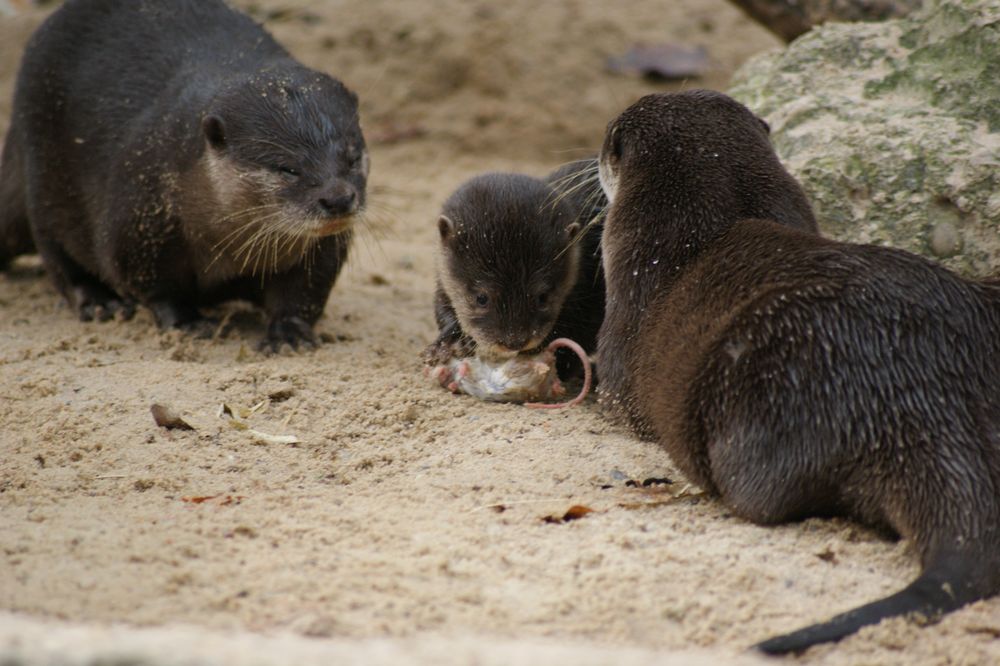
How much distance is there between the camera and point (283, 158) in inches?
173

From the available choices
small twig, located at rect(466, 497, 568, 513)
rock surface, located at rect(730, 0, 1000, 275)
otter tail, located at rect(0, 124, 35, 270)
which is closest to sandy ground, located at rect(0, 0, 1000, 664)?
small twig, located at rect(466, 497, 568, 513)

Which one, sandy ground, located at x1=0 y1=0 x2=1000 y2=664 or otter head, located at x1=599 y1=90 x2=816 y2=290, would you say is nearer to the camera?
sandy ground, located at x1=0 y1=0 x2=1000 y2=664

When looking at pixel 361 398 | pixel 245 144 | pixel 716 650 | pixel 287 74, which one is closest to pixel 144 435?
pixel 361 398

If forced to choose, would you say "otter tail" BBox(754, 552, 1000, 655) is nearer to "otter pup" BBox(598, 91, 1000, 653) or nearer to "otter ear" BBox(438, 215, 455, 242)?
"otter pup" BBox(598, 91, 1000, 653)

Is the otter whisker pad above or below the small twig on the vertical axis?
below

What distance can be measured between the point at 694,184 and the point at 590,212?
0.88m

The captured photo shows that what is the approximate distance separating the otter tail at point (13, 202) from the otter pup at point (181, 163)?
0.7 inches

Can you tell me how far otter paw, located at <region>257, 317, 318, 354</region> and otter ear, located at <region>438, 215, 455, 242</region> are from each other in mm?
740

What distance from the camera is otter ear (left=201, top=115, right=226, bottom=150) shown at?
4.41 m

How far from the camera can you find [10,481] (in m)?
3.21

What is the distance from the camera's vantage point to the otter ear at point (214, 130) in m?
4.41

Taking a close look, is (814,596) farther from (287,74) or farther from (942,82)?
(287,74)

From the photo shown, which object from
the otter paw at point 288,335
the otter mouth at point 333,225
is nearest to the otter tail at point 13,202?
the otter paw at point 288,335

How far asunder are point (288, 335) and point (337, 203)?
0.63 meters
